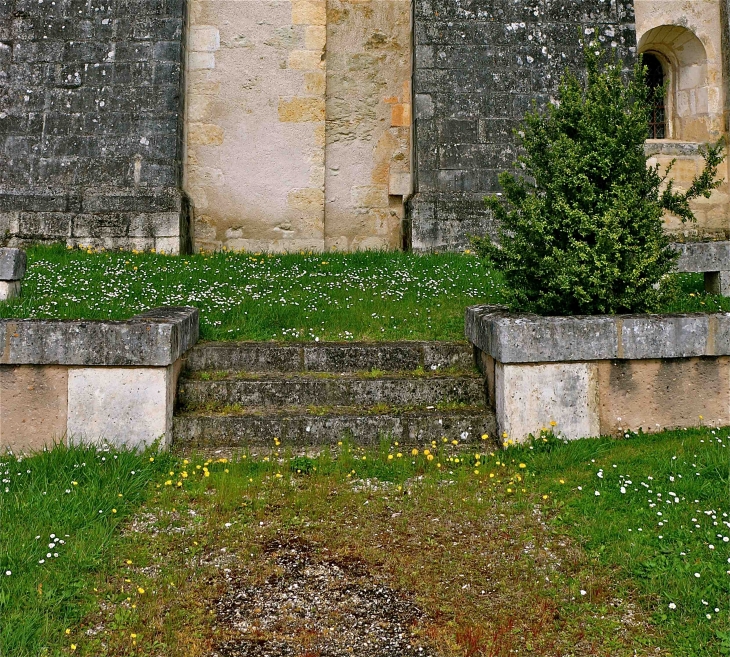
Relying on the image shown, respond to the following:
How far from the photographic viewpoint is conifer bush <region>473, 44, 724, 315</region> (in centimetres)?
423

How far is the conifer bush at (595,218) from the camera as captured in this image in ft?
13.9

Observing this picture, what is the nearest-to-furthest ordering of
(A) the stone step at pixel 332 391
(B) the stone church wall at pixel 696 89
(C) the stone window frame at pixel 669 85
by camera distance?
(A) the stone step at pixel 332 391 < (B) the stone church wall at pixel 696 89 < (C) the stone window frame at pixel 669 85

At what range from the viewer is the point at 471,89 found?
30.3 feet

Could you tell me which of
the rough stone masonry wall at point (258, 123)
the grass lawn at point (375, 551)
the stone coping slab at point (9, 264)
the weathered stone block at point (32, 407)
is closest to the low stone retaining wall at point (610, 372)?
the grass lawn at point (375, 551)

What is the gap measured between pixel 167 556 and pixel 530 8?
9128 mm

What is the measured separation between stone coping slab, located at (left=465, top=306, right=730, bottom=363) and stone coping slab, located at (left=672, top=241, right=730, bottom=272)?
1949 millimetres

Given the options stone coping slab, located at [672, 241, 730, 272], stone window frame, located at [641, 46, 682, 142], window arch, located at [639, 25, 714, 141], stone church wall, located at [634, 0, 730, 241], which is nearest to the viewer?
stone coping slab, located at [672, 241, 730, 272]

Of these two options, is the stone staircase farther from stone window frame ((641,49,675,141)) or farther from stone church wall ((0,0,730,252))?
stone window frame ((641,49,675,141))

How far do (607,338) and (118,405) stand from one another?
2968mm

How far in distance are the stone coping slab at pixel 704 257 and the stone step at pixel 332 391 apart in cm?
265

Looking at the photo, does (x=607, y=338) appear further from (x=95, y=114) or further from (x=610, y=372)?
(x=95, y=114)

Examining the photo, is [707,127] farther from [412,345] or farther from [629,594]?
[629,594]

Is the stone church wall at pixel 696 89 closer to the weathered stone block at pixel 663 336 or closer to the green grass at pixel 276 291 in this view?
the green grass at pixel 276 291

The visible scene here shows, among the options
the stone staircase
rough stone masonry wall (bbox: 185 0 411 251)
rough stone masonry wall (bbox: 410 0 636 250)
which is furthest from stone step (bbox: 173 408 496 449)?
rough stone masonry wall (bbox: 185 0 411 251)
